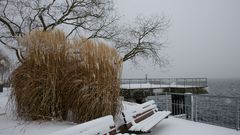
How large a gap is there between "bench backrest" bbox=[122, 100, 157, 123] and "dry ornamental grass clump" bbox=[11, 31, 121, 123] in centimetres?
39

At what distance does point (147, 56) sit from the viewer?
1975 cm

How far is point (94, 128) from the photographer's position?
9.87 ft

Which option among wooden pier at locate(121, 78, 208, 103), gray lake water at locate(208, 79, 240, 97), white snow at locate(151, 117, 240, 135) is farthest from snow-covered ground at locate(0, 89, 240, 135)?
gray lake water at locate(208, 79, 240, 97)

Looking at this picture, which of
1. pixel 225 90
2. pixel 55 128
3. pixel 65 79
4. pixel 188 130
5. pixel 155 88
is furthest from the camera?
pixel 225 90

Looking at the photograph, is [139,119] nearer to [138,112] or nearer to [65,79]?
[138,112]

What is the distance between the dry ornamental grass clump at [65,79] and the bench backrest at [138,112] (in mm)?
386

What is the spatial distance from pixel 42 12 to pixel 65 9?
1511 mm

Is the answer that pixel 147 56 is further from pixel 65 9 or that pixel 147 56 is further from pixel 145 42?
pixel 65 9

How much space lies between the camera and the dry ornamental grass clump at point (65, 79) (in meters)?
4.43

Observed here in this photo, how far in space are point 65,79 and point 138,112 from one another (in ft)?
5.36

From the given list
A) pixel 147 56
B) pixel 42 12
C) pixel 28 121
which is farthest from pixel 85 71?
pixel 147 56

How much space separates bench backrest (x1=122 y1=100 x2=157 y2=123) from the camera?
13.8 feet

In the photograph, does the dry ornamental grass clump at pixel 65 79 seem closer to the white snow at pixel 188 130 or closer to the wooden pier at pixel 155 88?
the white snow at pixel 188 130

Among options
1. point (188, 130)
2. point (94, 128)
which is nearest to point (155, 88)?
point (188, 130)
